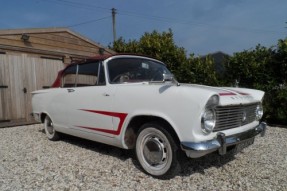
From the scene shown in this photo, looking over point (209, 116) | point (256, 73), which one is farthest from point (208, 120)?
point (256, 73)

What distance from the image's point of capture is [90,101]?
4082 mm

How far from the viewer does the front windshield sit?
4.02m

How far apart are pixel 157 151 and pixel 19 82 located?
254 inches

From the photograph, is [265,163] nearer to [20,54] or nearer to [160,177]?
Result: [160,177]

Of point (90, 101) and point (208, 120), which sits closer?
point (208, 120)

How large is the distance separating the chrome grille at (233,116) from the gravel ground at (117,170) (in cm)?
69

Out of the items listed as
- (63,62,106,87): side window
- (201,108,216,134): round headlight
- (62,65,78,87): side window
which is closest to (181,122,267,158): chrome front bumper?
(201,108,216,134): round headlight

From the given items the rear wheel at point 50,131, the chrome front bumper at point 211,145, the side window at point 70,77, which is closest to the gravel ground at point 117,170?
the rear wheel at point 50,131

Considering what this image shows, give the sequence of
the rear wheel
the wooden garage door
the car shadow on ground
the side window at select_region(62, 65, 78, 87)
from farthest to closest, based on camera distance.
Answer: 1. the wooden garage door
2. the rear wheel
3. the side window at select_region(62, 65, 78, 87)
4. the car shadow on ground

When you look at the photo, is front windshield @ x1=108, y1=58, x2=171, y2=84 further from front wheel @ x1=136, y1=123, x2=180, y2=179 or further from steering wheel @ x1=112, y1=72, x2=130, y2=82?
Result: front wheel @ x1=136, y1=123, x2=180, y2=179

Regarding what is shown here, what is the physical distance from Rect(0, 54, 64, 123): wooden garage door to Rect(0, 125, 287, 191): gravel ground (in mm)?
3149

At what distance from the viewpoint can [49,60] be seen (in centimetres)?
899

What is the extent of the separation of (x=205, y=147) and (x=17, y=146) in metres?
4.15

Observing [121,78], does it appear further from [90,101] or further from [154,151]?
[154,151]
